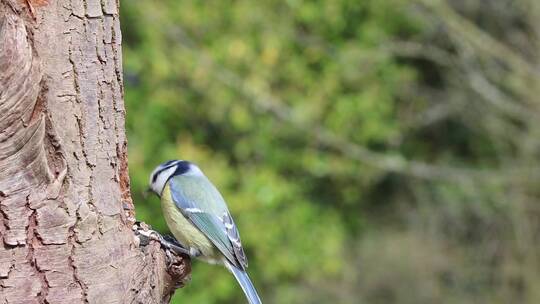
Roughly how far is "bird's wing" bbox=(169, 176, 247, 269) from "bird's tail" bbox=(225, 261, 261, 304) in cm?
2

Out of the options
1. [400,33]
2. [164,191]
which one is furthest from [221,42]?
[164,191]

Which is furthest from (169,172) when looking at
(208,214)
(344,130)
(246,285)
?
(344,130)

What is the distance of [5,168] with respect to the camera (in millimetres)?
2012

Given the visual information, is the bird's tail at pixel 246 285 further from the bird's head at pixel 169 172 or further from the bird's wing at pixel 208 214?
the bird's head at pixel 169 172

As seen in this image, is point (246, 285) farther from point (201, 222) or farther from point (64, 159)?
point (64, 159)

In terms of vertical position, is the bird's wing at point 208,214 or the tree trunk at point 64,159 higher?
the tree trunk at point 64,159

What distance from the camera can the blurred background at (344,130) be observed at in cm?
631

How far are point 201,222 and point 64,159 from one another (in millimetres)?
1082

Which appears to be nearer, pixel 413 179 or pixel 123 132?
pixel 123 132

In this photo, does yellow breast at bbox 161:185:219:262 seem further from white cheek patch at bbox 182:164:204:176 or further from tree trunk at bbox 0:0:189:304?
tree trunk at bbox 0:0:189:304

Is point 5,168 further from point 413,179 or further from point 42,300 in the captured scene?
point 413,179

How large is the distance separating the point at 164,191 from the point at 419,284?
15.7 ft

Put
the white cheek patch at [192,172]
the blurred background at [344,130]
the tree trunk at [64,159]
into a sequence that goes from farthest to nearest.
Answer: the blurred background at [344,130] < the white cheek patch at [192,172] < the tree trunk at [64,159]

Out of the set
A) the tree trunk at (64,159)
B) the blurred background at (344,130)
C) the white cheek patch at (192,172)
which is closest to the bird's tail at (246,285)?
the white cheek patch at (192,172)
